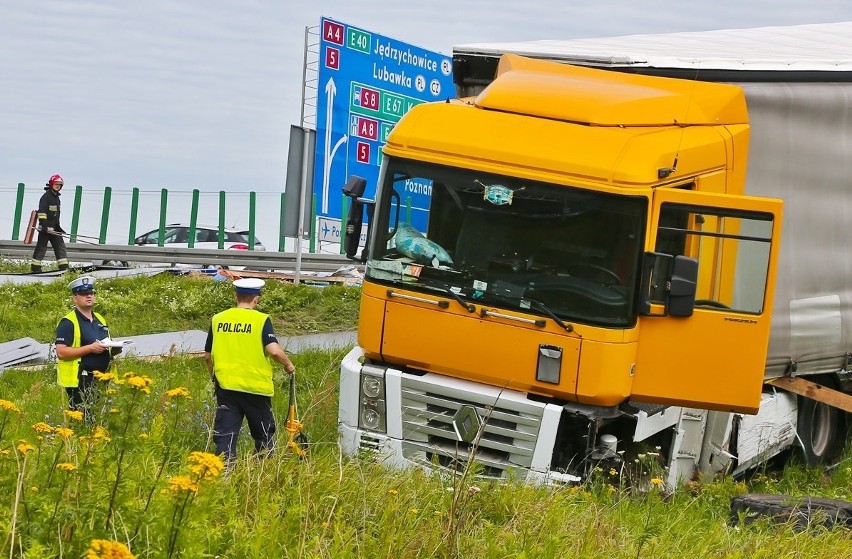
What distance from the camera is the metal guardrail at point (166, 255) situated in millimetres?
26016

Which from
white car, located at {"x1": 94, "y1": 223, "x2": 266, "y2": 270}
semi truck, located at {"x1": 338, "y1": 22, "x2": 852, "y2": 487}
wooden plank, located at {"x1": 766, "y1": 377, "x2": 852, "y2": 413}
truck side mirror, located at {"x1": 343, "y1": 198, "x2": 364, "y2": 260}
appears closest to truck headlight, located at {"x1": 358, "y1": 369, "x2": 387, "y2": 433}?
semi truck, located at {"x1": 338, "y1": 22, "x2": 852, "y2": 487}

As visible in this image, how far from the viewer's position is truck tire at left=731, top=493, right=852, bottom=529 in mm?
8617

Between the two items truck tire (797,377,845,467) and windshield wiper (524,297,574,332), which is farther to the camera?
truck tire (797,377,845,467)

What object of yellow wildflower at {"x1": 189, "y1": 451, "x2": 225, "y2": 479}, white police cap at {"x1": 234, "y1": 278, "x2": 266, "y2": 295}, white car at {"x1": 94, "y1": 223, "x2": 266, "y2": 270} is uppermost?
white police cap at {"x1": 234, "y1": 278, "x2": 266, "y2": 295}

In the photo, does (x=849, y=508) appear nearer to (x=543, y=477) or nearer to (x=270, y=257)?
(x=543, y=477)

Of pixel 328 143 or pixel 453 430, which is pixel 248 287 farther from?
pixel 328 143

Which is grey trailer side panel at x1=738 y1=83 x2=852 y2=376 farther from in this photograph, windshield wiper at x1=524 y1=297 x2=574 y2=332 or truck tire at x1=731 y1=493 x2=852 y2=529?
windshield wiper at x1=524 y1=297 x2=574 y2=332

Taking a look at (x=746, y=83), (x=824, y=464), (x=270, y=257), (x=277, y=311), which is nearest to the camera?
(x=746, y=83)

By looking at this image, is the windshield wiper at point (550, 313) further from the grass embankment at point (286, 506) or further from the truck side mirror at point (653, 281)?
the grass embankment at point (286, 506)

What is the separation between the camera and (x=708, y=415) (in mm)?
10359

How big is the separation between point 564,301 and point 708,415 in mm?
2083

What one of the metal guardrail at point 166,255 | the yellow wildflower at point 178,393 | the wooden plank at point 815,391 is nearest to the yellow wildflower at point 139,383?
the yellow wildflower at point 178,393

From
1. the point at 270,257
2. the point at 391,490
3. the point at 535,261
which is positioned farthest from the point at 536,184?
the point at 270,257

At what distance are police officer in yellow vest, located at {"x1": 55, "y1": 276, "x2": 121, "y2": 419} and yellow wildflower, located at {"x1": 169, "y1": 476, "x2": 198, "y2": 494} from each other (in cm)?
515
